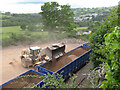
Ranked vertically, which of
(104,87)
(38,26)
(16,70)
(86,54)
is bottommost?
(16,70)

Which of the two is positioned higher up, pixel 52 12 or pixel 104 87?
pixel 52 12

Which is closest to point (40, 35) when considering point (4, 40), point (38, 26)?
point (38, 26)

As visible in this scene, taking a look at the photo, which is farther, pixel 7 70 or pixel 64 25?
pixel 64 25

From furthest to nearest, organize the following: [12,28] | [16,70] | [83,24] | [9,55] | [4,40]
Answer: [83,24]
[12,28]
[4,40]
[9,55]
[16,70]

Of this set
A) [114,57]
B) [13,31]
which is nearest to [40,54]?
[114,57]

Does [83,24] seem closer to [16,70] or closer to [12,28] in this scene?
[12,28]

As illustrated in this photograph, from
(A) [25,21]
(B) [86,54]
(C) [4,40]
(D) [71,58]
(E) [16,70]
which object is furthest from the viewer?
(A) [25,21]

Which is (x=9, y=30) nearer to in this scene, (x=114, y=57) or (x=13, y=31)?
(x=13, y=31)
